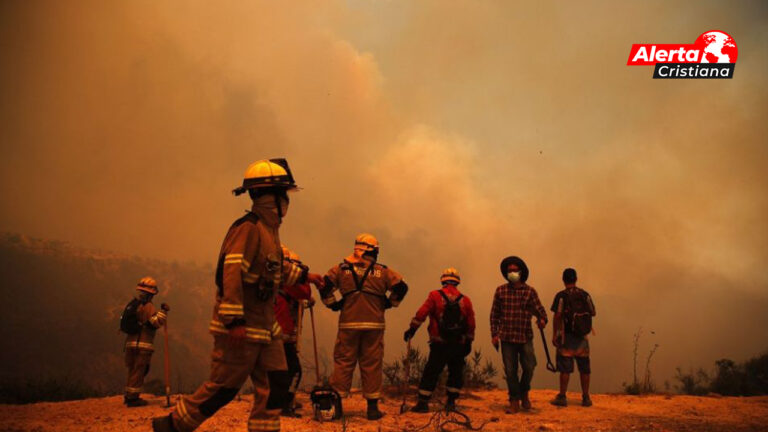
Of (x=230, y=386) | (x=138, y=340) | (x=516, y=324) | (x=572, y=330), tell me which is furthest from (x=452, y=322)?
(x=138, y=340)

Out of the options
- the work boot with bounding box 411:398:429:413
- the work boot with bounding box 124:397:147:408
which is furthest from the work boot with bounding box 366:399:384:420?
the work boot with bounding box 124:397:147:408

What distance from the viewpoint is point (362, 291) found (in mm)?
8180

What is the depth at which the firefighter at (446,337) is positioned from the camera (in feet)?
28.6

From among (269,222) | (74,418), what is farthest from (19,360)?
(269,222)

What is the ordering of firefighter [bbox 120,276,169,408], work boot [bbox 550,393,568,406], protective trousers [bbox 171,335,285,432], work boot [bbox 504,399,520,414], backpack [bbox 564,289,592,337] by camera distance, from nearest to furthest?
protective trousers [bbox 171,335,285,432] < work boot [bbox 504,399,520,414] < firefighter [bbox 120,276,169,408] < backpack [bbox 564,289,592,337] < work boot [bbox 550,393,568,406]

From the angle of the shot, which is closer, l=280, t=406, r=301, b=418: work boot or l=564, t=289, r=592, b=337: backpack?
l=280, t=406, r=301, b=418: work boot

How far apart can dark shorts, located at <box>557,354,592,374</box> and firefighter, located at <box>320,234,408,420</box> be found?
355 cm

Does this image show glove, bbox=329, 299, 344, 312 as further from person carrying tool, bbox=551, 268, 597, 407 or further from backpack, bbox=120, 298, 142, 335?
person carrying tool, bbox=551, 268, 597, 407

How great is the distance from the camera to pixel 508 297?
9.38 metres

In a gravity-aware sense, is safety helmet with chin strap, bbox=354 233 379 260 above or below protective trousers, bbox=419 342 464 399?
above

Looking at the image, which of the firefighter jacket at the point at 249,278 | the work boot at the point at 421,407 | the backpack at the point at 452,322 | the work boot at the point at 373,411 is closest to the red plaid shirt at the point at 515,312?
the backpack at the point at 452,322

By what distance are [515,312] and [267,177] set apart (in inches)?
220

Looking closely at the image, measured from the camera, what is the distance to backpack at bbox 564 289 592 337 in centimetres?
963

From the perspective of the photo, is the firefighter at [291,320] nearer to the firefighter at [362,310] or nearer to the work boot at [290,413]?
the work boot at [290,413]
